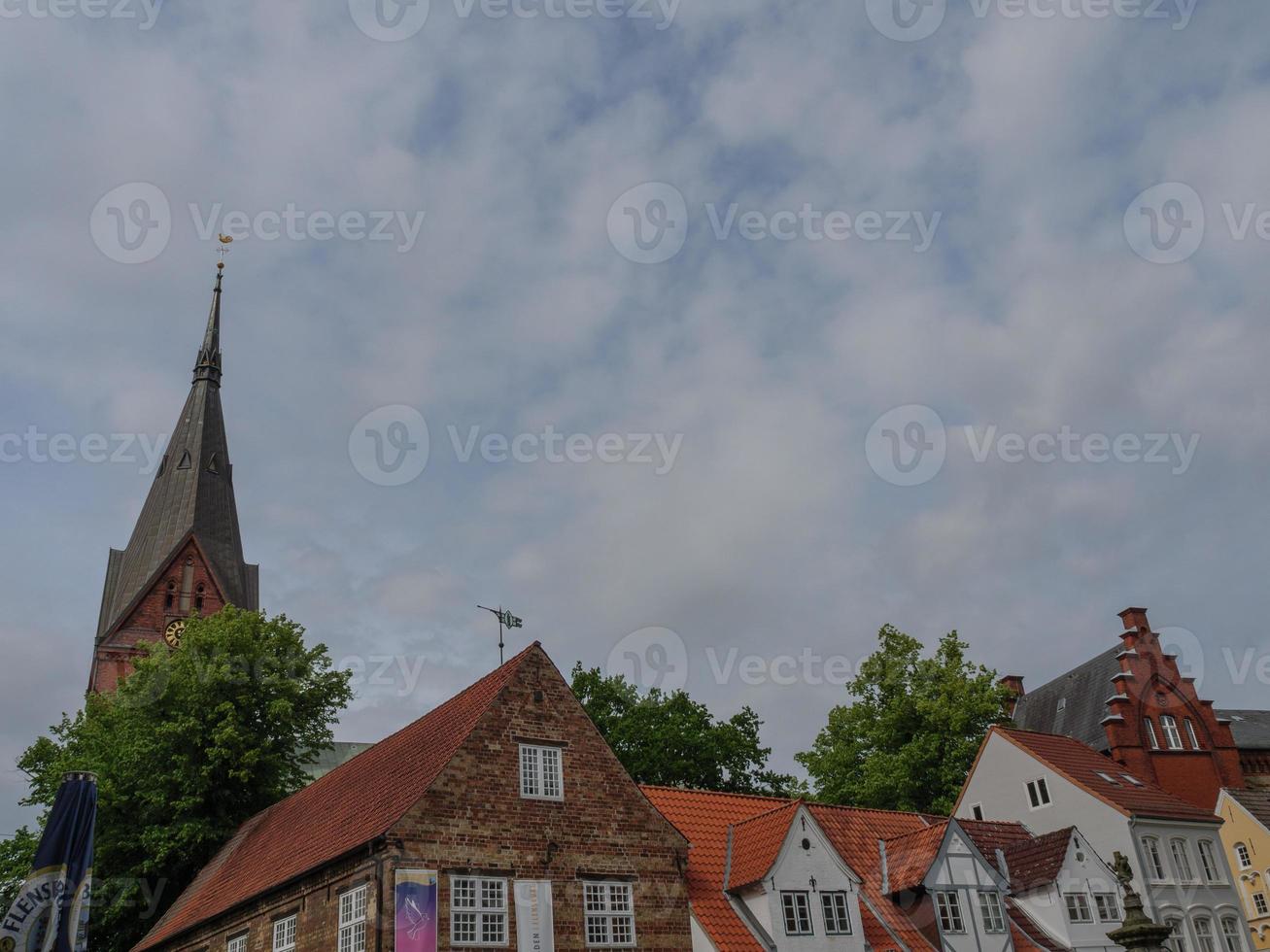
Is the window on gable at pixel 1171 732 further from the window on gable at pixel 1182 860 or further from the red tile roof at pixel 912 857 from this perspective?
the red tile roof at pixel 912 857

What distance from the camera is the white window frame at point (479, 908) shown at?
2356 cm

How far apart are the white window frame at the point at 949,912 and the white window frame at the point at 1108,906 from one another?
5.74 m

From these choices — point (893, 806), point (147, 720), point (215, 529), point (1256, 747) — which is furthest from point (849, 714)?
point (215, 529)

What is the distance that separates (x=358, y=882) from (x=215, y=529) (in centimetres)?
5864

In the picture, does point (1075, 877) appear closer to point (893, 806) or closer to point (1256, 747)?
point (893, 806)

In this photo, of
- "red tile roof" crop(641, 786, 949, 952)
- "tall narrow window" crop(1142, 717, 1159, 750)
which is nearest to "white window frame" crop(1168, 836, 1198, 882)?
"tall narrow window" crop(1142, 717, 1159, 750)

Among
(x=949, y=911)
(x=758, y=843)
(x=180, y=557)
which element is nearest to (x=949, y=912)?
(x=949, y=911)

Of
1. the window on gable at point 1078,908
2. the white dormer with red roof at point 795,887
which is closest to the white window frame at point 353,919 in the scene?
the white dormer with red roof at point 795,887

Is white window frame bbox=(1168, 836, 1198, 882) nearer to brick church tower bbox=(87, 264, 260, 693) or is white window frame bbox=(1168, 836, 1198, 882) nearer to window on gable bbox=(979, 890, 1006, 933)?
window on gable bbox=(979, 890, 1006, 933)

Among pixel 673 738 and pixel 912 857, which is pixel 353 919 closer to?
pixel 912 857

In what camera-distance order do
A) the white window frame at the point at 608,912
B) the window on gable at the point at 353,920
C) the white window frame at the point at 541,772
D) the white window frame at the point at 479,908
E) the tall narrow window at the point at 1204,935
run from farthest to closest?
the tall narrow window at the point at 1204,935 → the white window frame at the point at 541,772 → the white window frame at the point at 608,912 → the white window frame at the point at 479,908 → the window on gable at the point at 353,920

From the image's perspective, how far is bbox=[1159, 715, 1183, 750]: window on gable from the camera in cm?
5031

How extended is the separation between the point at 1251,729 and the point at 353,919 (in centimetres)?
5411

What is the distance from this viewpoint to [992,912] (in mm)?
32219
